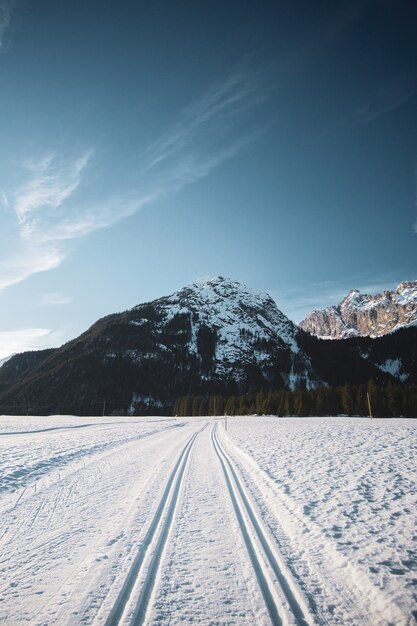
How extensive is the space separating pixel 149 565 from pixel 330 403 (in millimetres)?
72188

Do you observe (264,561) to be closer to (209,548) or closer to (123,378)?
(209,548)

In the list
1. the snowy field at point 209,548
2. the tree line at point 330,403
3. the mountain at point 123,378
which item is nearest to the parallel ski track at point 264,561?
the snowy field at point 209,548

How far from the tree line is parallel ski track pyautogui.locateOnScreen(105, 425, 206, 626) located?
33563 millimetres

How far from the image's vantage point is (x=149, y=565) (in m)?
4.21

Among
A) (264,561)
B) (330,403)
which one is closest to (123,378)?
(330,403)

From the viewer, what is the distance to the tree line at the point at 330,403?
5475 centimetres

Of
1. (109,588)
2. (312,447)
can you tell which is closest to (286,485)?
(109,588)

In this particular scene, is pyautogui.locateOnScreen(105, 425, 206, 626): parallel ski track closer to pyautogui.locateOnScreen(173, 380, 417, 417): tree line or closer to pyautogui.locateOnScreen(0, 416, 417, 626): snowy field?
pyautogui.locateOnScreen(0, 416, 417, 626): snowy field

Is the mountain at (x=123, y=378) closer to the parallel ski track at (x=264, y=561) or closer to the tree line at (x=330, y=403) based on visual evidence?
the tree line at (x=330, y=403)

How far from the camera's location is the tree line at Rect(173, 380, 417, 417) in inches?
2156

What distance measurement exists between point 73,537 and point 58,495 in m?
2.96

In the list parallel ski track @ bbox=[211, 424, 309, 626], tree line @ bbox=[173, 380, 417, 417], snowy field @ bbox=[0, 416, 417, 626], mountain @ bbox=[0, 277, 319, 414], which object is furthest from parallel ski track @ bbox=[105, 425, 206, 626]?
mountain @ bbox=[0, 277, 319, 414]

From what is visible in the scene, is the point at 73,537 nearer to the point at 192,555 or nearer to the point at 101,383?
the point at 192,555

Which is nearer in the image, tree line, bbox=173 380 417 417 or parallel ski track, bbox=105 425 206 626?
parallel ski track, bbox=105 425 206 626
